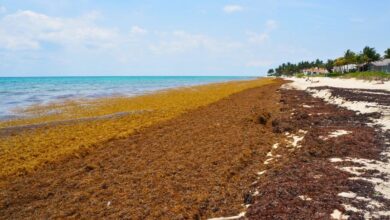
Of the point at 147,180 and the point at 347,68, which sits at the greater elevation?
the point at 347,68

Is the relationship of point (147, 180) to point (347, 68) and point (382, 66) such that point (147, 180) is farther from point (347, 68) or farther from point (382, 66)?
point (347, 68)

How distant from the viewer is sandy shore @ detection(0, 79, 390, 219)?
6.18 m

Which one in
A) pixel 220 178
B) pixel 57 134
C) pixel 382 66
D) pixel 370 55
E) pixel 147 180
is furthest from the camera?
pixel 370 55

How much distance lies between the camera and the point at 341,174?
7.48 m

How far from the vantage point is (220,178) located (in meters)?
7.95

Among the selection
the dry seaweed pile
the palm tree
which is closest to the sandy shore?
the dry seaweed pile

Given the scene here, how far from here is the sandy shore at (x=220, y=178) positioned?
6.18 meters

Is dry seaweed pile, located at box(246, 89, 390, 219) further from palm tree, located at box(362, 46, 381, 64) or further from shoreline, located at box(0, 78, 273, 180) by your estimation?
palm tree, located at box(362, 46, 381, 64)

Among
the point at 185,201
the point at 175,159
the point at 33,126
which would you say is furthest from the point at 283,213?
the point at 33,126

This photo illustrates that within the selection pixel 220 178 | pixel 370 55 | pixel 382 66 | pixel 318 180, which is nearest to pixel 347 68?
pixel 370 55

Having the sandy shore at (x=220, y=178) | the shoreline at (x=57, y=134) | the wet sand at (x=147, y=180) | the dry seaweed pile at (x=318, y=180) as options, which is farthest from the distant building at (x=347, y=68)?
the wet sand at (x=147, y=180)

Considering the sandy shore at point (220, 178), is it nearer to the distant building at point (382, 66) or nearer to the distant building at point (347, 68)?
the distant building at point (382, 66)

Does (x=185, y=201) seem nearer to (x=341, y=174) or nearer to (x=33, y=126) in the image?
(x=341, y=174)

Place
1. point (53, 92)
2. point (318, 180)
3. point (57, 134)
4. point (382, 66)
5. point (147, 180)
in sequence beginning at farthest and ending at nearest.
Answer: point (382, 66) → point (53, 92) → point (57, 134) → point (147, 180) → point (318, 180)
